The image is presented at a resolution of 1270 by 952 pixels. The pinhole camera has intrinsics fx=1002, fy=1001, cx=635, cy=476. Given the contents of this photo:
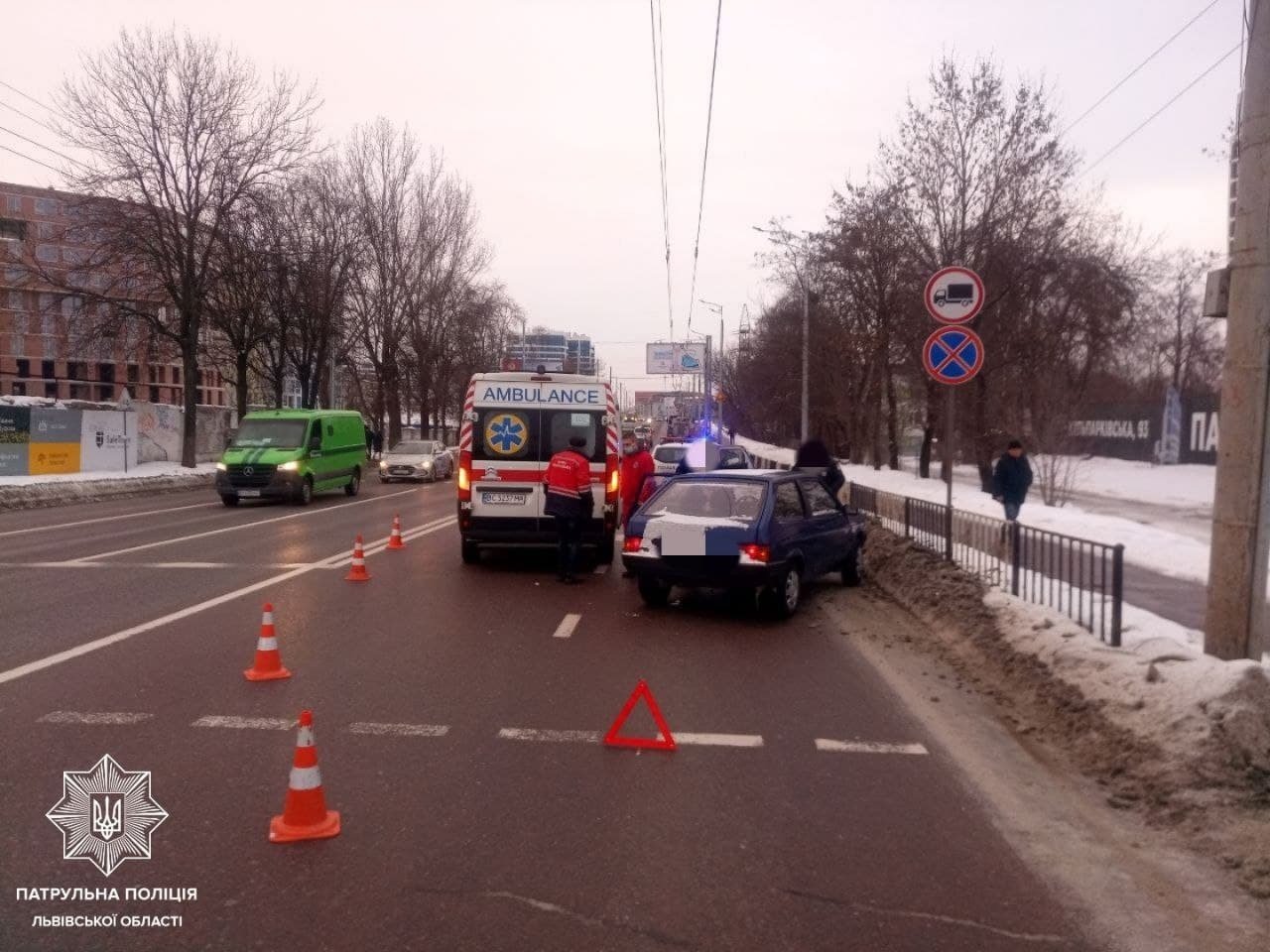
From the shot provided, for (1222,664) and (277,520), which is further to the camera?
(277,520)

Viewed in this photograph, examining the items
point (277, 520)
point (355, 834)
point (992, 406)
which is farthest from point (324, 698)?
point (992, 406)

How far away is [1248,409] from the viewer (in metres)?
6.34

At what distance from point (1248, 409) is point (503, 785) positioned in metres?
5.13

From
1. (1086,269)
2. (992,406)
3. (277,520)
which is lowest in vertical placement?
(277,520)

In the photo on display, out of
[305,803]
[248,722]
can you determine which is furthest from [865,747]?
[248,722]

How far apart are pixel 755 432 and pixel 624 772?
70.4 meters

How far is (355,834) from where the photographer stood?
445 cm

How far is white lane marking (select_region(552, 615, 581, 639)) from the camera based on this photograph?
361 inches

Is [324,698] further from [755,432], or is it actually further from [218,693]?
[755,432]

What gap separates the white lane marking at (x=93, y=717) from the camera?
238 inches

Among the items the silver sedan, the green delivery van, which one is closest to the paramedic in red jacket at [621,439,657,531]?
the green delivery van

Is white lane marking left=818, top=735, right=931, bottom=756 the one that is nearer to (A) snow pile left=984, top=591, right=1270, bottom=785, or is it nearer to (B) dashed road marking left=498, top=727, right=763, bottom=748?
(B) dashed road marking left=498, top=727, right=763, bottom=748

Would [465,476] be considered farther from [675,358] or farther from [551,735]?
[675,358]

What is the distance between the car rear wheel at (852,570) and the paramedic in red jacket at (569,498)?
330 centimetres
